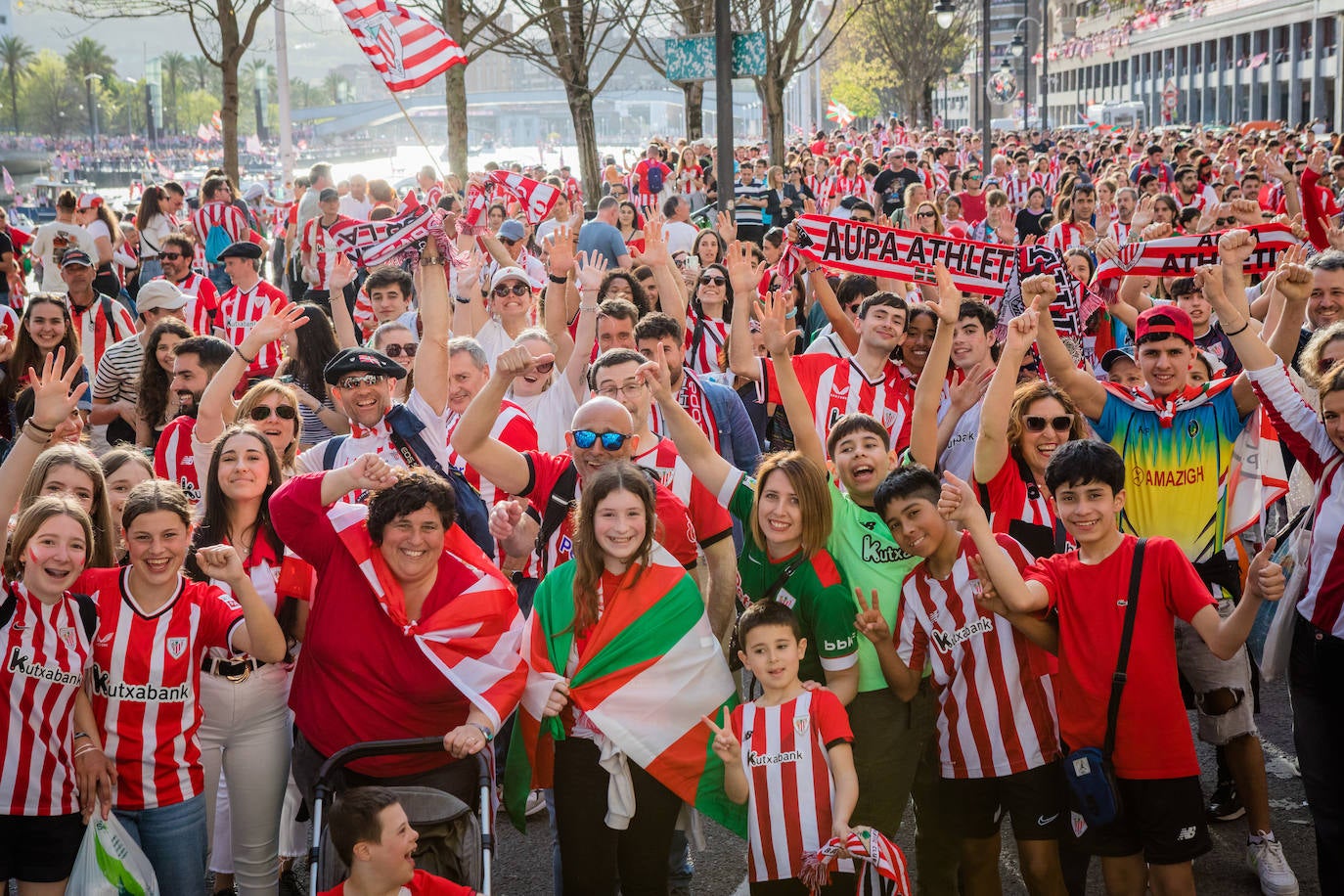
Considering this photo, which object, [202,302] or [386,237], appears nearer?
[386,237]

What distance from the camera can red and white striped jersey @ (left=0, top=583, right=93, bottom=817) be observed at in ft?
13.8

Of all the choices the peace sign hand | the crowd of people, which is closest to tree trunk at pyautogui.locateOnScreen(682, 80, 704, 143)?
the crowd of people

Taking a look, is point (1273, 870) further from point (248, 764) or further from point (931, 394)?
point (248, 764)

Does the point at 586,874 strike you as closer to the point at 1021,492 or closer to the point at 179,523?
the point at 179,523

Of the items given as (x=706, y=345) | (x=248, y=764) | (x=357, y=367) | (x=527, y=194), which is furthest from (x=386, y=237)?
(x=527, y=194)

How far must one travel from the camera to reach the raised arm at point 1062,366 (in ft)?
18.4

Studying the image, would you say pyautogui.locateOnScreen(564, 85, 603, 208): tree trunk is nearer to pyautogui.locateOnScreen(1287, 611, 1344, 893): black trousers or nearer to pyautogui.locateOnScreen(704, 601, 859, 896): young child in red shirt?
pyautogui.locateOnScreen(704, 601, 859, 896): young child in red shirt

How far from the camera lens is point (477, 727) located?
4.26 metres

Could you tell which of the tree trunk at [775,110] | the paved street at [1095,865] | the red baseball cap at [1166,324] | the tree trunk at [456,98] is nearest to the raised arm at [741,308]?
the red baseball cap at [1166,324]

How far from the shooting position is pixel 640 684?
4441 millimetres

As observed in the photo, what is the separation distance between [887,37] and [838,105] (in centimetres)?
1811

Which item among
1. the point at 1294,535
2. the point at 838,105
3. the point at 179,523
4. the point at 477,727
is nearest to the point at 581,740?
the point at 477,727

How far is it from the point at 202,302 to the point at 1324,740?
25.8ft

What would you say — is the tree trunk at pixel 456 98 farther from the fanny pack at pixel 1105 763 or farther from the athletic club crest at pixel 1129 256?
the fanny pack at pixel 1105 763
